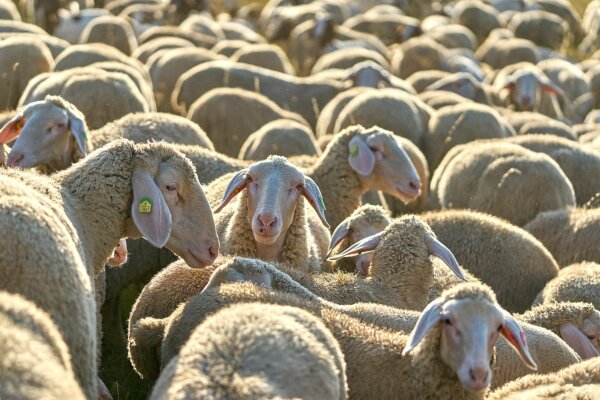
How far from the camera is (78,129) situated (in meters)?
6.99

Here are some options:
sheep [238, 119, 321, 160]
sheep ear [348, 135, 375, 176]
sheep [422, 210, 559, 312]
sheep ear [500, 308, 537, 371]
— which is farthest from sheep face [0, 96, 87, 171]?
sheep ear [500, 308, 537, 371]

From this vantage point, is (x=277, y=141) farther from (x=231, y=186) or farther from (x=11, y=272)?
(x=11, y=272)

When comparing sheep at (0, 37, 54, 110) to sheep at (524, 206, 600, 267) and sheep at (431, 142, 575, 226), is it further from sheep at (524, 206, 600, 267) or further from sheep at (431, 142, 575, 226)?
sheep at (524, 206, 600, 267)

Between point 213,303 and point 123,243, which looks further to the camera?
point 123,243

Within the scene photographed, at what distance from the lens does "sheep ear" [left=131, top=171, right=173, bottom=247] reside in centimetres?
520

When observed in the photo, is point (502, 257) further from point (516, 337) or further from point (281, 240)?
point (516, 337)

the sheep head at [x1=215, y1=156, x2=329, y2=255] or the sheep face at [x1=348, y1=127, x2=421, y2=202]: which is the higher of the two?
the sheep head at [x1=215, y1=156, x2=329, y2=255]

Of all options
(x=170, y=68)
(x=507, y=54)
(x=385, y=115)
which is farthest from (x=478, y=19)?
(x=385, y=115)

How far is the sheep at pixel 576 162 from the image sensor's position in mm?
9578

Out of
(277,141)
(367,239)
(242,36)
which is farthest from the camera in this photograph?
(242,36)

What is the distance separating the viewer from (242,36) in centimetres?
2098

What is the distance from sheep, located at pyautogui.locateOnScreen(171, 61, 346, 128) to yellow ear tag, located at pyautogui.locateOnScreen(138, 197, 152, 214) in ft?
22.8

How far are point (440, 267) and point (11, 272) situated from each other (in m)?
3.17

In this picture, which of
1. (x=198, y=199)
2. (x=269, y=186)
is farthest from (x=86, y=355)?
(x=269, y=186)
